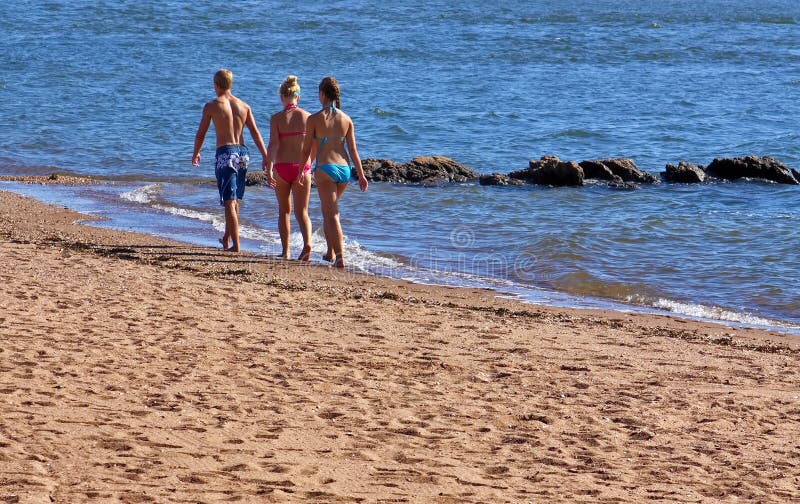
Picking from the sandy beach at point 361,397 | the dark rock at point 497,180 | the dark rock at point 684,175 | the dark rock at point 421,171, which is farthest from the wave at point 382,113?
the sandy beach at point 361,397

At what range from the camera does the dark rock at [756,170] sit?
15758mm

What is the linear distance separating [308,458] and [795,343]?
4558 mm

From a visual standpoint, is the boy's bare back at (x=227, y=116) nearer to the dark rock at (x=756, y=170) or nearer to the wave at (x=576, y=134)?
the dark rock at (x=756, y=170)

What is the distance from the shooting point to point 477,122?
21594mm

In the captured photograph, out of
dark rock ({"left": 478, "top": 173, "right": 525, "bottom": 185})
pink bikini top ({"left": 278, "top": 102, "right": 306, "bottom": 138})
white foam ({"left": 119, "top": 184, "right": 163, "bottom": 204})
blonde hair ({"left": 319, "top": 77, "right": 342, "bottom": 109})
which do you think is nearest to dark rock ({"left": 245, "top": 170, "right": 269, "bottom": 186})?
white foam ({"left": 119, "top": 184, "right": 163, "bottom": 204})

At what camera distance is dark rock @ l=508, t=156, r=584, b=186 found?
49.3ft

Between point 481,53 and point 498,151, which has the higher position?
point 481,53

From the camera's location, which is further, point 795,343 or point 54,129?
point 54,129

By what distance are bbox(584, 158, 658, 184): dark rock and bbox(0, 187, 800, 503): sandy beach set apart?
25.2 ft

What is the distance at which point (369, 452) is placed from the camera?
15.5ft

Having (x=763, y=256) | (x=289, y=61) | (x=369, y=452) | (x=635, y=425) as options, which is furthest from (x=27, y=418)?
(x=289, y=61)

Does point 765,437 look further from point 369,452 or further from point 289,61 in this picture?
point 289,61

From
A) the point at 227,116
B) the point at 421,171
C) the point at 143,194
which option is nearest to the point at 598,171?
the point at 421,171

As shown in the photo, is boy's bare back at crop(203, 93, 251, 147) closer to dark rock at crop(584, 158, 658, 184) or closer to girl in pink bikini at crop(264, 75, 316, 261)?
girl in pink bikini at crop(264, 75, 316, 261)
